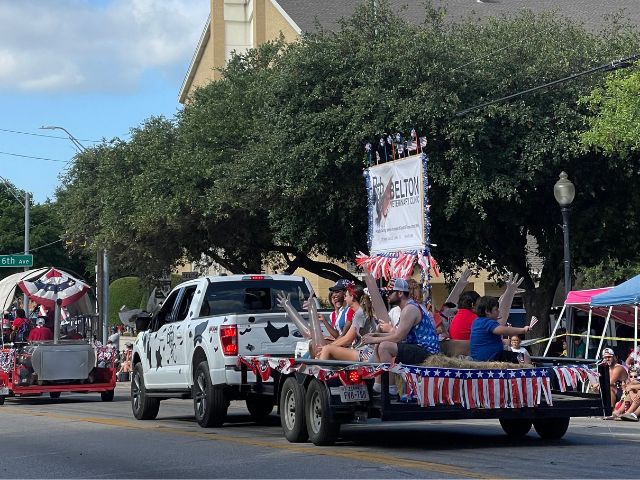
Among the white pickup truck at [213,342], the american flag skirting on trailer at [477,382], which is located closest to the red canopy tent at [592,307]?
the white pickup truck at [213,342]

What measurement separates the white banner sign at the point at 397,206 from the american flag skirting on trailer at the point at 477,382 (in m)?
6.45

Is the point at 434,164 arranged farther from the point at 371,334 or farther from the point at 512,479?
the point at 512,479

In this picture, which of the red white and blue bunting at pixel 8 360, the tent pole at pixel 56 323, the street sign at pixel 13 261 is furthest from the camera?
the street sign at pixel 13 261

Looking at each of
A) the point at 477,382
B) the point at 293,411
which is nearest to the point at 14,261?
the point at 293,411

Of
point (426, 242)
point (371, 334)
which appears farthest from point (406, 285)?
point (426, 242)

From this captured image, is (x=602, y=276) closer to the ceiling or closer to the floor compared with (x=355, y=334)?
closer to the ceiling

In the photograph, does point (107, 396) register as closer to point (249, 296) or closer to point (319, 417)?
point (249, 296)

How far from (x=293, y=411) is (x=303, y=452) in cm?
113

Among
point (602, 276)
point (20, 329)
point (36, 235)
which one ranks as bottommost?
point (20, 329)

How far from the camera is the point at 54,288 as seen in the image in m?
27.4

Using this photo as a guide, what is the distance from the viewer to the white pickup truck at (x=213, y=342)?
15383 mm

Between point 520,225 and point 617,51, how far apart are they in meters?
5.22

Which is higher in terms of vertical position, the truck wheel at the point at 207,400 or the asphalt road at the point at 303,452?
the truck wheel at the point at 207,400

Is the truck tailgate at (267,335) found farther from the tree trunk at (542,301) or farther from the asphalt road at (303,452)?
the tree trunk at (542,301)
